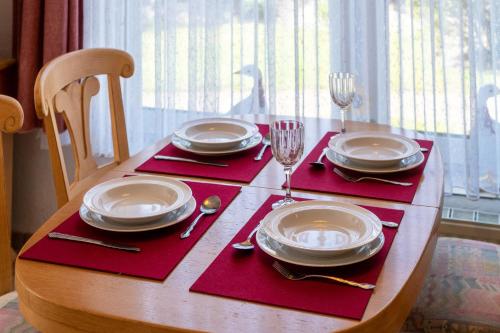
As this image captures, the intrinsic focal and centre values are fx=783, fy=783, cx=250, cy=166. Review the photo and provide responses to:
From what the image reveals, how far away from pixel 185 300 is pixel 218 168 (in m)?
0.62

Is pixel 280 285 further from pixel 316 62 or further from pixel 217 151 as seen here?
pixel 316 62

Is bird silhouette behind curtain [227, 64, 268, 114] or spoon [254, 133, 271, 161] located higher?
bird silhouette behind curtain [227, 64, 268, 114]

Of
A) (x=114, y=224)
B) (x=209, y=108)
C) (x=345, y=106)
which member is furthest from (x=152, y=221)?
(x=209, y=108)

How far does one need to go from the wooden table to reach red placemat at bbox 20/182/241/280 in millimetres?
15

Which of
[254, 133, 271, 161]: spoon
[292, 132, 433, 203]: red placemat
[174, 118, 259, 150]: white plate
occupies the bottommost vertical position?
[292, 132, 433, 203]: red placemat

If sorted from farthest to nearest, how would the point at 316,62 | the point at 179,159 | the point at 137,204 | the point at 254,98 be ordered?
the point at 254,98, the point at 316,62, the point at 179,159, the point at 137,204

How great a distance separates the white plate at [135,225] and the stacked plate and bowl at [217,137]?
350 mm

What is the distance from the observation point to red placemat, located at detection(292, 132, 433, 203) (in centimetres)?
167

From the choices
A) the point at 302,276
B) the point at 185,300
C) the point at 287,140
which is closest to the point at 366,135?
the point at 287,140

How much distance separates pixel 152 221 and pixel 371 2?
1333 mm

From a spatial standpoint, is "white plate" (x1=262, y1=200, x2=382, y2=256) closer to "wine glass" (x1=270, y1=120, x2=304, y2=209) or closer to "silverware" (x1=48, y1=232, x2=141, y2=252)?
"wine glass" (x1=270, y1=120, x2=304, y2=209)

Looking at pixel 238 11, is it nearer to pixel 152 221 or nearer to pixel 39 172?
pixel 39 172

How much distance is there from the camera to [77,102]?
208 centimetres

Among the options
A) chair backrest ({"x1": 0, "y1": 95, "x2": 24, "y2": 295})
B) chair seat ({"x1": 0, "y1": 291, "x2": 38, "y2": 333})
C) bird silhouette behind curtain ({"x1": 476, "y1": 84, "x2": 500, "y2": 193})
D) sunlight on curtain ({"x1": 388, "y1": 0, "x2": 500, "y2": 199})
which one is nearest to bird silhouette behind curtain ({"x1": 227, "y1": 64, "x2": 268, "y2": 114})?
sunlight on curtain ({"x1": 388, "y1": 0, "x2": 500, "y2": 199})
